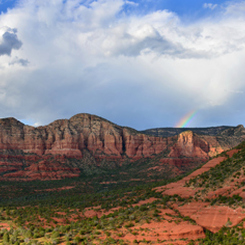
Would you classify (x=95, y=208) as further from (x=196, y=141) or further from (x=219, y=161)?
(x=196, y=141)

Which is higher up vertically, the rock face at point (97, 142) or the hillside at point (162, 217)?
the rock face at point (97, 142)

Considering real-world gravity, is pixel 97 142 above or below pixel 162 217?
above

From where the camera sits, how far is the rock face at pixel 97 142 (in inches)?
6186

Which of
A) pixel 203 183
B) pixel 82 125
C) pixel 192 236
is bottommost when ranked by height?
pixel 192 236

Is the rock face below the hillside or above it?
above

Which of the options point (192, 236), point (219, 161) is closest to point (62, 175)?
point (219, 161)

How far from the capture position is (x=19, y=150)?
163 metres

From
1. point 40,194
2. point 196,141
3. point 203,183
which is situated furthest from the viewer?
point 196,141

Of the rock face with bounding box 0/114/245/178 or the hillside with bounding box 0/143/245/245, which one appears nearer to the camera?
the hillside with bounding box 0/143/245/245

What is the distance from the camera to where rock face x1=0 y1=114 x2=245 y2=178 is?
15712cm

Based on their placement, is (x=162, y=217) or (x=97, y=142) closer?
(x=162, y=217)

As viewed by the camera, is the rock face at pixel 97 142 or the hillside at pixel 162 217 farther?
the rock face at pixel 97 142

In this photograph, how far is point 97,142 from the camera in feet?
580

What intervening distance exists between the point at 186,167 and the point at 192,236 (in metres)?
110
